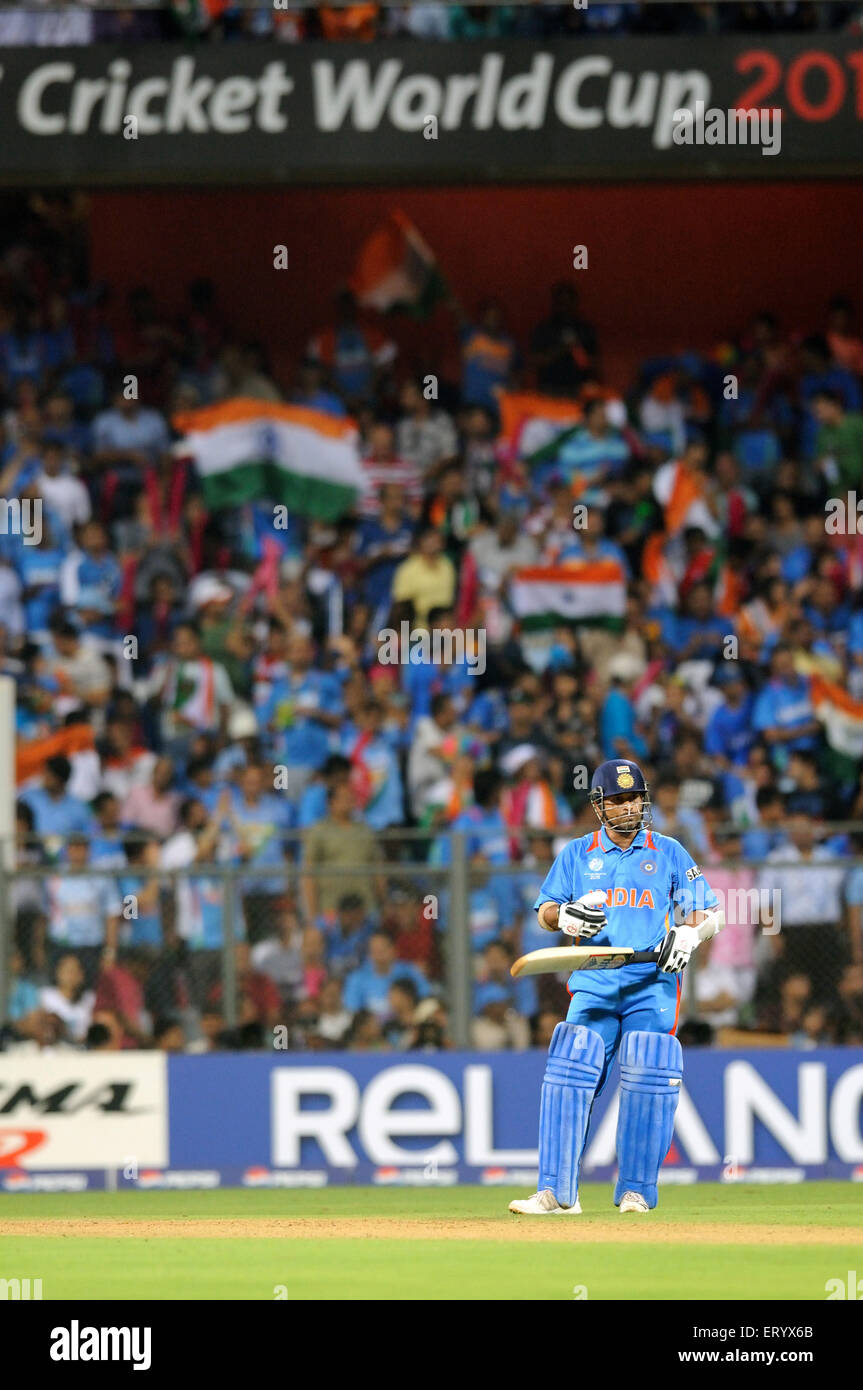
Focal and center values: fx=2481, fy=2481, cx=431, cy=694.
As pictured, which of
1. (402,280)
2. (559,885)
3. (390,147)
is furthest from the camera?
(402,280)

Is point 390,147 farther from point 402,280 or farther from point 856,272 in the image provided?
point 856,272

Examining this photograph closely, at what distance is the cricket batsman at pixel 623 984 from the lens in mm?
10820

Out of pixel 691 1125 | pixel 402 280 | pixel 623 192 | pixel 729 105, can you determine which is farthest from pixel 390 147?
pixel 691 1125

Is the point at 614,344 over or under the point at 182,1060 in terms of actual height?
over

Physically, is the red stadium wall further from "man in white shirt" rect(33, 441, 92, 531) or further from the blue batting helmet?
the blue batting helmet

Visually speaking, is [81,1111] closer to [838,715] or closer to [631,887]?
[631,887]

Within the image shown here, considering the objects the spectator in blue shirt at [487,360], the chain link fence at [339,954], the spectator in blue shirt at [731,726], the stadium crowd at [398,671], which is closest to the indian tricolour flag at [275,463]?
the stadium crowd at [398,671]

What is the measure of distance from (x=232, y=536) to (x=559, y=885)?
32.0 ft

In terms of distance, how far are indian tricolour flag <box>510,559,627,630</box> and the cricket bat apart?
8655mm

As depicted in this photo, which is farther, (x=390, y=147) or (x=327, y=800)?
(x=390, y=147)

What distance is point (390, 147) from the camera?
1864cm

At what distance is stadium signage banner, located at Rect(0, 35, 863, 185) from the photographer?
18156 mm

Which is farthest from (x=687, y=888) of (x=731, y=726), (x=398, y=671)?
(x=398, y=671)

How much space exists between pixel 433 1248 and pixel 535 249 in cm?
1492
